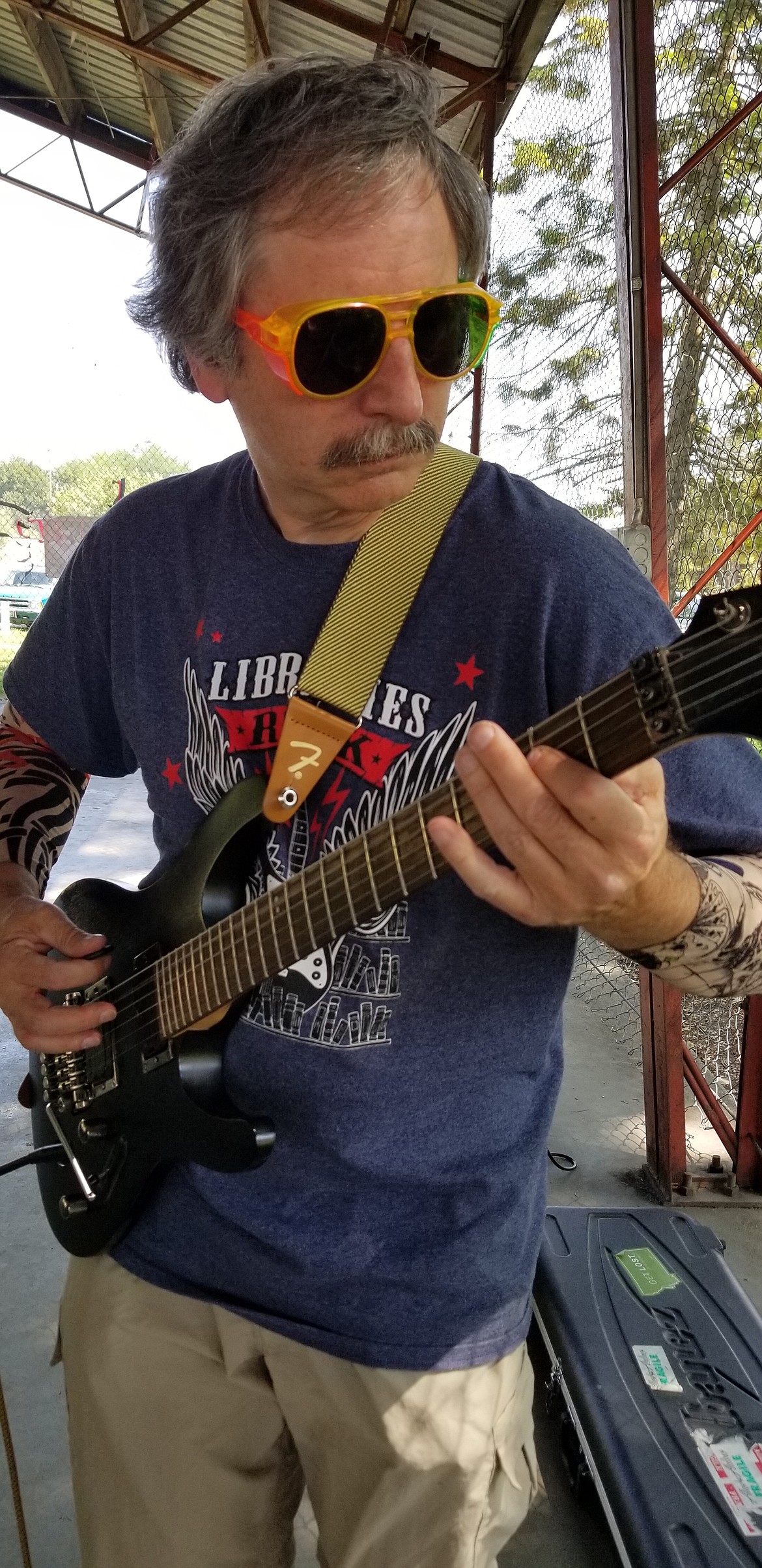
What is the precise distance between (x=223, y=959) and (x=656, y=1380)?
1.24m

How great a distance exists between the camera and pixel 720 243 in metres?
2.33

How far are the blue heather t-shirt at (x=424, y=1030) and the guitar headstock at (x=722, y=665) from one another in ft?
0.87

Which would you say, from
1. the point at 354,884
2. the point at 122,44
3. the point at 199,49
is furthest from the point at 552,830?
the point at 199,49

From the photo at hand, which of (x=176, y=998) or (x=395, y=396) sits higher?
(x=395, y=396)

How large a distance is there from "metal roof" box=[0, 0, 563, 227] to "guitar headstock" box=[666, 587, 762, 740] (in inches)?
37.6

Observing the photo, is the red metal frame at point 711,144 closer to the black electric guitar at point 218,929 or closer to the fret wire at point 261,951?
the black electric guitar at point 218,929

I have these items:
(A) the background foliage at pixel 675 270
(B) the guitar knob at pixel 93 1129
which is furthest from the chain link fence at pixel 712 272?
(B) the guitar knob at pixel 93 1129

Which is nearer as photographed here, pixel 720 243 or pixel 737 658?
pixel 737 658

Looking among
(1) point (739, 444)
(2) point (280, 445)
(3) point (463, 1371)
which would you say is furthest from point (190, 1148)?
(1) point (739, 444)

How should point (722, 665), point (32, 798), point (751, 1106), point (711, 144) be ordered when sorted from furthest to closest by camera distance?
point (751, 1106) < point (711, 144) < point (32, 798) < point (722, 665)

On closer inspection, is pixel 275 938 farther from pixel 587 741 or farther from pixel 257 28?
pixel 257 28

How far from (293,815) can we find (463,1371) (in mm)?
611

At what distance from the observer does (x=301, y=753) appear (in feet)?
3.68

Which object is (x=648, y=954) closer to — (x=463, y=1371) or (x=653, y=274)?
(x=463, y=1371)
